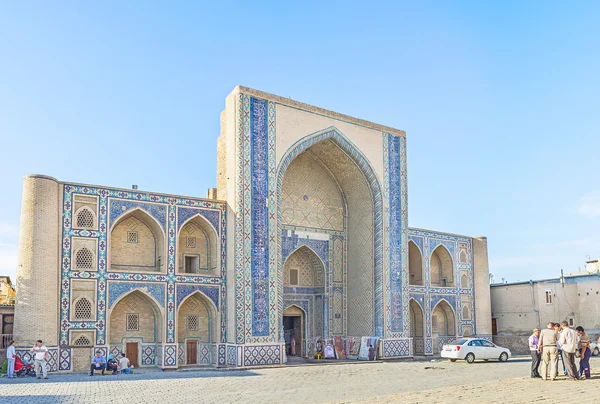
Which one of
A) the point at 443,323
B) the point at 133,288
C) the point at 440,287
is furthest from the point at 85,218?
the point at 443,323

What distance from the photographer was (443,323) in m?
26.6

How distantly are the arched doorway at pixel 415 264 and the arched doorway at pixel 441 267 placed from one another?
35.5 inches

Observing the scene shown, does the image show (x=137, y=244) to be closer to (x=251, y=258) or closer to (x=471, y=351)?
(x=251, y=258)

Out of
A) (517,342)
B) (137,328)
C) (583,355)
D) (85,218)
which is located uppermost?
(85,218)

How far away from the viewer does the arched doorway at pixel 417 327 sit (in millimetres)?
25222

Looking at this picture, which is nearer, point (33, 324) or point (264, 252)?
point (33, 324)

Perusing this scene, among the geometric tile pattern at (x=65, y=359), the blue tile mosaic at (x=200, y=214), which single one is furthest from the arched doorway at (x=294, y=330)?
the geometric tile pattern at (x=65, y=359)

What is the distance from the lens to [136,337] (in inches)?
717

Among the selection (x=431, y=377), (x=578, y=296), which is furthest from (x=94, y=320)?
(x=578, y=296)

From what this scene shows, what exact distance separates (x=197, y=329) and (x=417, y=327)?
10.1 metres

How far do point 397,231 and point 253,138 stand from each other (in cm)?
676

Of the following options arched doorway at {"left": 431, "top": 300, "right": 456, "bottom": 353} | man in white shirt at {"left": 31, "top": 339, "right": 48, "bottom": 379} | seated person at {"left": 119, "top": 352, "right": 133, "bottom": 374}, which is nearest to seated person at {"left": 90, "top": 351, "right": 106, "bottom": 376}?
seated person at {"left": 119, "top": 352, "right": 133, "bottom": 374}

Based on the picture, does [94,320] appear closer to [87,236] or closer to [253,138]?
[87,236]

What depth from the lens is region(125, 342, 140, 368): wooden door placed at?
18078 millimetres
